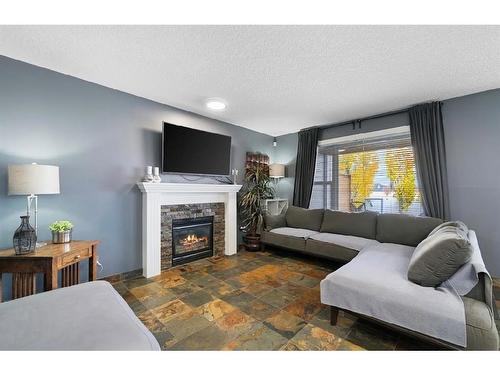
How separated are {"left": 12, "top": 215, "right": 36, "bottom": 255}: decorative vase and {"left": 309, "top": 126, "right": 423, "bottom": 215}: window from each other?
3931mm

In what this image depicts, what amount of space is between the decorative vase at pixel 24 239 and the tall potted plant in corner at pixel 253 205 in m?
2.73

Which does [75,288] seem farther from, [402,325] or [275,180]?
[275,180]

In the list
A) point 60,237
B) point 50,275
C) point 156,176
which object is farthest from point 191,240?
point 50,275

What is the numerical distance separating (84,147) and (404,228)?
13.4 ft

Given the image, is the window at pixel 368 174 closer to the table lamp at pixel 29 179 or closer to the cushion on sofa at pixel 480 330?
the cushion on sofa at pixel 480 330

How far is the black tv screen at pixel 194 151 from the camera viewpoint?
2986 millimetres

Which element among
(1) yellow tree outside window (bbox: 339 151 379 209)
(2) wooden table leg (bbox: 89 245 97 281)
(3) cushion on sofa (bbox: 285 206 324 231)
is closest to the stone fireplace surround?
(2) wooden table leg (bbox: 89 245 97 281)

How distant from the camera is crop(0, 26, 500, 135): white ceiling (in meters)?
1.63

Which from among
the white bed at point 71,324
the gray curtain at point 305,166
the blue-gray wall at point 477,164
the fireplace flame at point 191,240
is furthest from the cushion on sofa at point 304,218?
the white bed at point 71,324

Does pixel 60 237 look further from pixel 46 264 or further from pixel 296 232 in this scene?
pixel 296 232

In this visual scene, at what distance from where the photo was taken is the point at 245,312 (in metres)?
1.95

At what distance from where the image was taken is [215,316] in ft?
6.17
